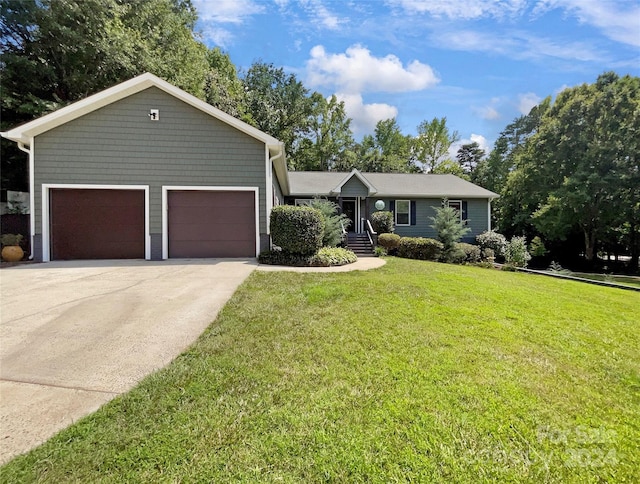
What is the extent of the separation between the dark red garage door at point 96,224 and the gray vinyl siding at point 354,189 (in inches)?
377

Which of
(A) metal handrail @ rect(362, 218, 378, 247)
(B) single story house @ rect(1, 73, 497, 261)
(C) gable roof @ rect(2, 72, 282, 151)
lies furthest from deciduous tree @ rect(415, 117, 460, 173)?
(C) gable roof @ rect(2, 72, 282, 151)

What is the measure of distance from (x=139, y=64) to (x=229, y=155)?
822cm

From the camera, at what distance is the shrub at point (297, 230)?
9.31m

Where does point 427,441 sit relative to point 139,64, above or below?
below

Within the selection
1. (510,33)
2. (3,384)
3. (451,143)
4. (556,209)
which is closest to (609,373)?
(3,384)

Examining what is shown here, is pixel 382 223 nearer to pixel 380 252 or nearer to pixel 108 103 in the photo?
pixel 380 252

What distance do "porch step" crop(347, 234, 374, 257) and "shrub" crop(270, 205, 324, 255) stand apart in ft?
16.2

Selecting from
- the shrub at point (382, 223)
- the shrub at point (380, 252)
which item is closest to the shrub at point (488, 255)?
the shrub at point (382, 223)

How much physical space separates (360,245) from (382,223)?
88.9 inches

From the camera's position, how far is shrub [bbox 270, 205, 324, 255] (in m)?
9.31

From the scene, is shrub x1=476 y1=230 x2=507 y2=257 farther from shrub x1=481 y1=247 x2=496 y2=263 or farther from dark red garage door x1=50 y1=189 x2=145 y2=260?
dark red garage door x1=50 y1=189 x2=145 y2=260

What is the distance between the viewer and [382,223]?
638 inches

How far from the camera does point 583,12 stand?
774 centimetres

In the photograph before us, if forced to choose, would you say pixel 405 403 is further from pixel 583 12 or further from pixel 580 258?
pixel 580 258
